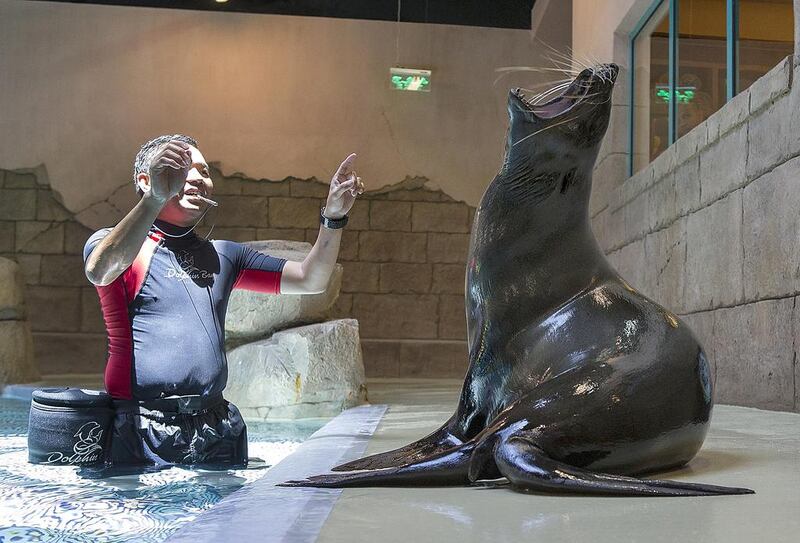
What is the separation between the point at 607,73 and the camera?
1669 mm

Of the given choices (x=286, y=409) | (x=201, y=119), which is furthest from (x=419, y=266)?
(x=286, y=409)

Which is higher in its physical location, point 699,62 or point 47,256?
point 699,62

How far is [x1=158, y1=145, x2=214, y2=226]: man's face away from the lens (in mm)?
2531

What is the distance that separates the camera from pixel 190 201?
8.31 feet

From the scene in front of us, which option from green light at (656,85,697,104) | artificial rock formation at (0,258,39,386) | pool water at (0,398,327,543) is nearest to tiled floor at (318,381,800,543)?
pool water at (0,398,327,543)

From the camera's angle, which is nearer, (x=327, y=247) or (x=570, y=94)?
(x=570, y=94)

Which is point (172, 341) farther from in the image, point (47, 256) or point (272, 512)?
point (47, 256)

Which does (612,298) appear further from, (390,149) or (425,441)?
(390,149)

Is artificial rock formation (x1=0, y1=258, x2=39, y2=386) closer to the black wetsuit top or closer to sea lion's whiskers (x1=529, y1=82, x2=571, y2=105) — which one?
the black wetsuit top

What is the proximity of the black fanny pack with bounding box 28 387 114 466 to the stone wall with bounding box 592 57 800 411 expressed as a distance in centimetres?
261

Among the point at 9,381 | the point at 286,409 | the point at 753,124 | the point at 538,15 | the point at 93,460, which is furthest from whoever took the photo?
the point at 538,15

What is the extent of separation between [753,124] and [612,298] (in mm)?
2547

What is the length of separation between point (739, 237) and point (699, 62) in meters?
1.53

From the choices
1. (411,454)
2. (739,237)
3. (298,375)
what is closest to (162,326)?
(411,454)
